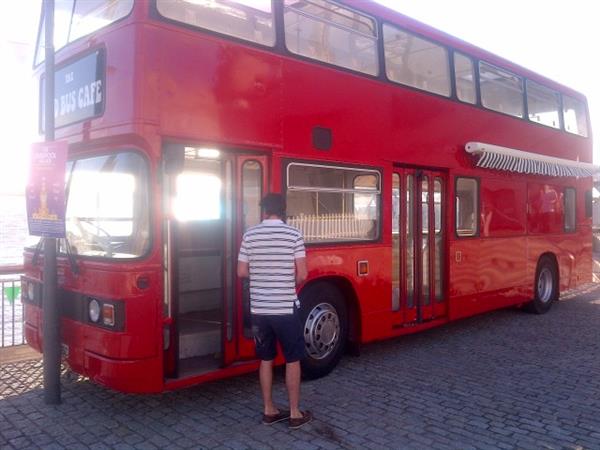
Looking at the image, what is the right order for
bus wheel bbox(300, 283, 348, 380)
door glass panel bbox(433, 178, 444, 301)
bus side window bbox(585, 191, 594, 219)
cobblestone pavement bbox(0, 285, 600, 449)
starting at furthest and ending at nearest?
1. bus side window bbox(585, 191, 594, 219)
2. door glass panel bbox(433, 178, 444, 301)
3. bus wheel bbox(300, 283, 348, 380)
4. cobblestone pavement bbox(0, 285, 600, 449)

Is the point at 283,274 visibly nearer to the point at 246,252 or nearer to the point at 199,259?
the point at 246,252

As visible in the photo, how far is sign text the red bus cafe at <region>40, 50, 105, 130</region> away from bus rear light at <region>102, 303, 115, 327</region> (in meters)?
1.67

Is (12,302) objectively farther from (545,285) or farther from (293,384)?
(545,285)

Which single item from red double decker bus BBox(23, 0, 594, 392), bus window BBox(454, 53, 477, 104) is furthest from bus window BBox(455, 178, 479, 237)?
bus window BBox(454, 53, 477, 104)

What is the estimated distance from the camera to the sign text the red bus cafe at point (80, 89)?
4883 mm

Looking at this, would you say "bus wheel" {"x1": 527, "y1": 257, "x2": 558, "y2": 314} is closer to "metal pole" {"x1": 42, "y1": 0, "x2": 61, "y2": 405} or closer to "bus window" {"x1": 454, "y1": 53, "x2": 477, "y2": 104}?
"bus window" {"x1": 454, "y1": 53, "x2": 477, "y2": 104}

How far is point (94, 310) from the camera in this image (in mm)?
4766

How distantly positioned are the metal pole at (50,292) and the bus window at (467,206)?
5448 mm

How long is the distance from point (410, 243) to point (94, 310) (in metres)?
4.21

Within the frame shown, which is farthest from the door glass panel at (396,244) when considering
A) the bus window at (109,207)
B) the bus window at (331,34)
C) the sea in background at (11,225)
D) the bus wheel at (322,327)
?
the sea in background at (11,225)

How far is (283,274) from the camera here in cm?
459

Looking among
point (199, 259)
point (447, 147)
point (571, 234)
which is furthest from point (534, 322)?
point (199, 259)

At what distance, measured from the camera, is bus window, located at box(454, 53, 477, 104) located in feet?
26.6

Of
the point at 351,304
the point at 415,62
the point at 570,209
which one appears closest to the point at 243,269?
the point at 351,304
